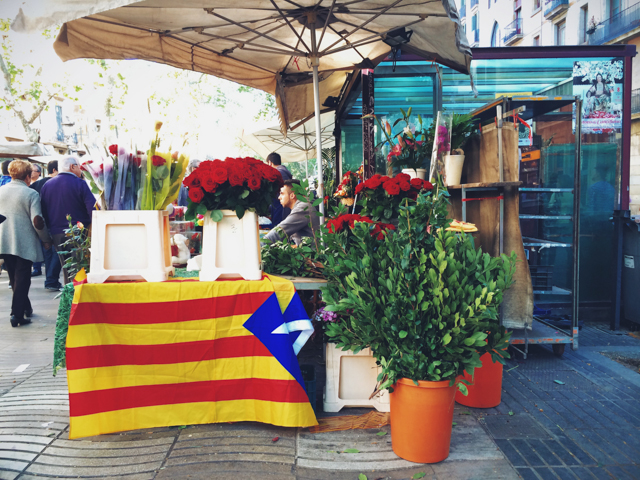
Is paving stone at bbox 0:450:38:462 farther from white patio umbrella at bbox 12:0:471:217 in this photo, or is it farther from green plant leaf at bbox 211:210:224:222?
white patio umbrella at bbox 12:0:471:217

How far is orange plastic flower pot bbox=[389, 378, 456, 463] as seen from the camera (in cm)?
239

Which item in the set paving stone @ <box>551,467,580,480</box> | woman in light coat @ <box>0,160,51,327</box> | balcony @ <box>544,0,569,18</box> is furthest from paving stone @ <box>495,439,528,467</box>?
balcony @ <box>544,0,569,18</box>

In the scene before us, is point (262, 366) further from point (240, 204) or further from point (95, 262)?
point (95, 262)

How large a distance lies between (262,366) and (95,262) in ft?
3.84

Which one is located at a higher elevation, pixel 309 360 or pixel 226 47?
pixel 226 47

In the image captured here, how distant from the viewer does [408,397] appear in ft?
7.97

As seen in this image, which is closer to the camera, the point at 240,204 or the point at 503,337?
the point at 503,337

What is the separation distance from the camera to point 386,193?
3.19m

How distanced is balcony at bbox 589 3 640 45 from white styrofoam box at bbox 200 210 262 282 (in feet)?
75.5

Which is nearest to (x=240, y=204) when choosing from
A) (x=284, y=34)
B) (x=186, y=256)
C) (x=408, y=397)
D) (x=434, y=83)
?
(x=186, y=256)

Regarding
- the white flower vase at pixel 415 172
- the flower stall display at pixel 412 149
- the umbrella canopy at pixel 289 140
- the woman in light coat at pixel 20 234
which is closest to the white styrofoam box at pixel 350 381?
the white flower vase at pixel 415 172

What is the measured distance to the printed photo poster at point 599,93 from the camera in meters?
5.20

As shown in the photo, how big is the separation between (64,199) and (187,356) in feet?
12.7

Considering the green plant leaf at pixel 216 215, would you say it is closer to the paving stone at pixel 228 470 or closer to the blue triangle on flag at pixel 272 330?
the blue triangle on flag at pixel 272 330
